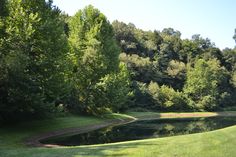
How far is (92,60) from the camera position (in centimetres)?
5072

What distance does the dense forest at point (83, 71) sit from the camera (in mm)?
30500

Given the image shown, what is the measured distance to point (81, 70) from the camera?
51.2 metres

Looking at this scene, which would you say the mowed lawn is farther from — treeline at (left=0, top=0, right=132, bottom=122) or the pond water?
treeline at (left=0, top=0, right=132, bottom=122)

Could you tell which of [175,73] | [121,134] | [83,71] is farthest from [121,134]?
[175,73]

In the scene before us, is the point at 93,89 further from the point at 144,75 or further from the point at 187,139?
the point at 144,75

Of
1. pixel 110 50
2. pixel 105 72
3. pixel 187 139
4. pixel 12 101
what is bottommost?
pixel 187 139

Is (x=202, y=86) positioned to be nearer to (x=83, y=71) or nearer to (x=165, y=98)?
(x=165, y=98)

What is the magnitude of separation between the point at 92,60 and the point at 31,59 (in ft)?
60.9

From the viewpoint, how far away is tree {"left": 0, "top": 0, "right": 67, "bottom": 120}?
2967 cm

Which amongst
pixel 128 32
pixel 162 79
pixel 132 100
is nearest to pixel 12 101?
pixel 132 100

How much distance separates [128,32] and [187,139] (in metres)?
89.6

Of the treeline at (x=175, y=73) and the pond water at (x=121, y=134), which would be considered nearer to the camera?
the pond water at (x=121, y=134)

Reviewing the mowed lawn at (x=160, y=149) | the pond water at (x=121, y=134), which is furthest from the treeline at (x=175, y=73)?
the mowed lawn at (x=160, y=149)

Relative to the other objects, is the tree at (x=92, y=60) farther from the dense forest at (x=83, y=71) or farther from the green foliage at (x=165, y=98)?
the green foliage at (x=165, y=98)
